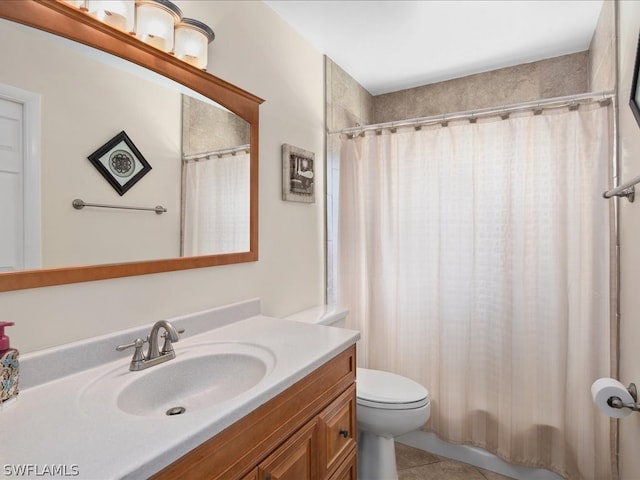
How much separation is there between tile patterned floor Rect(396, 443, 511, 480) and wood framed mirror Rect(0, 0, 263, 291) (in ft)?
4.91

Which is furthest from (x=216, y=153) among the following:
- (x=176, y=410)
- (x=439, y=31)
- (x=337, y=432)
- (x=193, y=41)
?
(x=439, y=31)

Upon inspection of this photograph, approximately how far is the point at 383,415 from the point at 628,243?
130 cm

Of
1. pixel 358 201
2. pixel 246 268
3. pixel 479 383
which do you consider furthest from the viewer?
pixel 358 201

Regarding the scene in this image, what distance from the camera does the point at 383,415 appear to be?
1.61 metres

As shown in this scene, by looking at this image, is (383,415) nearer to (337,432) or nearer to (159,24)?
(337,432)

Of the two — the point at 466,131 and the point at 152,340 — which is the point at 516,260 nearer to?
the point at 466,131

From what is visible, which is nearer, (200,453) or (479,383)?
(200,453)

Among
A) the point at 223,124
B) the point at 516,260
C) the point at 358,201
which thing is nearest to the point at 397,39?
the point at 358,201

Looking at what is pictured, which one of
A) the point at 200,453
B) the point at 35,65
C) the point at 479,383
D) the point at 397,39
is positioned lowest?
the point at 479,383

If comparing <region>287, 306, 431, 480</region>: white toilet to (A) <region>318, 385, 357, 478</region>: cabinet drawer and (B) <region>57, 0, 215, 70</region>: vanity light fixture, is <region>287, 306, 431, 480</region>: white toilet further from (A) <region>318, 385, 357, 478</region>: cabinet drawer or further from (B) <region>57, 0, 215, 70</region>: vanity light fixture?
(B) <region>57, 0, 215, 70</region>: vanity light fixture

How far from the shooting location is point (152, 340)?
1.07 m

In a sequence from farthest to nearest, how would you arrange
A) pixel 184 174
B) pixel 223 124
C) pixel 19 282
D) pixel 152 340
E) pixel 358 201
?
1. pixel 358 201
2. pixel 223 124
3. pixel 184 174
4. pixel 152 340
5. pixel 19 282

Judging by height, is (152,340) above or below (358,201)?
below

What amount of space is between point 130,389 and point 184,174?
2.52ft
